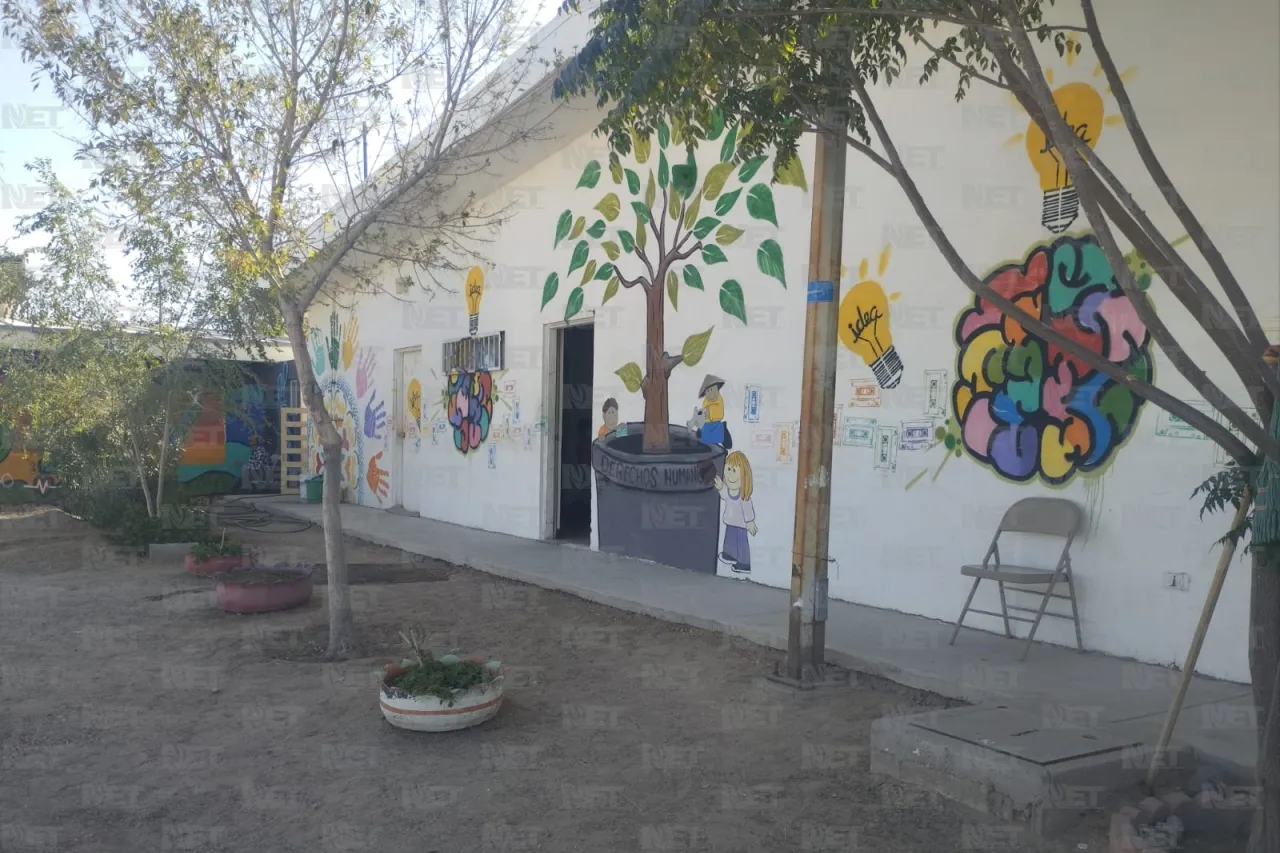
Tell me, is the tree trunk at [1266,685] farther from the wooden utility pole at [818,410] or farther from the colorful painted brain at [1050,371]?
the colorful painted brain at [1050,371]

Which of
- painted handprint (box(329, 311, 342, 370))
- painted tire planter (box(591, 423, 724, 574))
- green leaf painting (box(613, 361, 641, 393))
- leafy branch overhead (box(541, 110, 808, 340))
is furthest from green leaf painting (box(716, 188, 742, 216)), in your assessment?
painted handprint (box(329, 311, 342, 370))

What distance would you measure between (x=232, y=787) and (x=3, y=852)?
2.77 ft

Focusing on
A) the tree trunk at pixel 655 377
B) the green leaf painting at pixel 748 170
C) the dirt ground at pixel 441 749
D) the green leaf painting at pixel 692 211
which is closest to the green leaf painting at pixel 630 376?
the tree trunk at pixel 655 377

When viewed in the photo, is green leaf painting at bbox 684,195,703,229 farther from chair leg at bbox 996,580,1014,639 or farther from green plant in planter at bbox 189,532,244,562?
green plant in planter at bbox 189,532,244,562

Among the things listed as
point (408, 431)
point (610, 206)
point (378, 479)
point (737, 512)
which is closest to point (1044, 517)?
point (737, 512)

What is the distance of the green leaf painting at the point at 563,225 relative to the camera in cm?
1048

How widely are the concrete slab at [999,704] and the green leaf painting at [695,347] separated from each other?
6.43ft

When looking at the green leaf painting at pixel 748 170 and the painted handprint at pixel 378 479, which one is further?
the painted handprint at pixel 378 479

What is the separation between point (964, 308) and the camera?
6.31 m

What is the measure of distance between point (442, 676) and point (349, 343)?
13.0 meters

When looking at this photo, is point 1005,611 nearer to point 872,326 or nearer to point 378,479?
point 872,326

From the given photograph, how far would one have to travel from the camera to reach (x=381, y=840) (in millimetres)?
3629

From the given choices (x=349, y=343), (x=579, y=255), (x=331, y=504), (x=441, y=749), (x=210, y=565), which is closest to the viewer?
(x=441, y=749)

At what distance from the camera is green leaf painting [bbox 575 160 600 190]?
32.9ft
